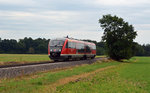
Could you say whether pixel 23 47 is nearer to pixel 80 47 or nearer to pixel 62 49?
pixel 80 47

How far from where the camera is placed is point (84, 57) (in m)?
53.2

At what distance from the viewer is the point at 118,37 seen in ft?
225

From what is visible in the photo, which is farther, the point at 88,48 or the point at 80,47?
the point at 88,48

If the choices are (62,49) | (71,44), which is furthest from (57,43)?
(71,44)

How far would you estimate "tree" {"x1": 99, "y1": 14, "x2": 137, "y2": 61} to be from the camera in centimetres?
6656

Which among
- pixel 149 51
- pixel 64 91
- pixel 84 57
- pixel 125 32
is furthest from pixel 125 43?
pixel 149 51

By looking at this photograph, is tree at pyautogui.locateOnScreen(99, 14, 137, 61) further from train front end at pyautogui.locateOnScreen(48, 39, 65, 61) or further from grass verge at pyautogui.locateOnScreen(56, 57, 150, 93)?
grass verge at pyautogui.locateOnScreen(56, 57, 150, 93)

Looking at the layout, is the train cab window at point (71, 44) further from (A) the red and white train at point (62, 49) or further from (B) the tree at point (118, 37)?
(B) the tree at point (118, 37)

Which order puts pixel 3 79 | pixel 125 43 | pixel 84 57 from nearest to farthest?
pixel 3 79, pixel 84 57, pixel 125 43

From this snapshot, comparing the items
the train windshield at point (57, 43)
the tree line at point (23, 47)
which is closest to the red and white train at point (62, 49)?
the train windshield at point (57, 43)

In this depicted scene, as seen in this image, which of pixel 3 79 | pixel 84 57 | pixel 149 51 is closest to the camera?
pixel 3 79

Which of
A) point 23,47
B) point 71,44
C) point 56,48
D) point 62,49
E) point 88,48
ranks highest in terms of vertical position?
point 23,47

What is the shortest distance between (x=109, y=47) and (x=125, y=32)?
5.44 meters

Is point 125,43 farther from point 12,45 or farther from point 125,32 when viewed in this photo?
point 12,45
